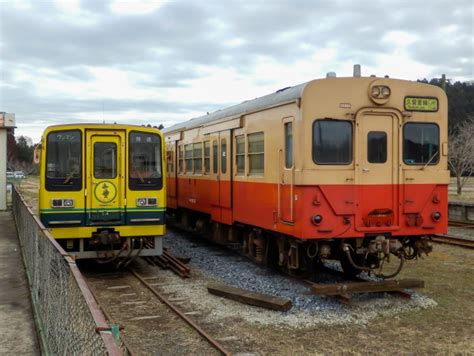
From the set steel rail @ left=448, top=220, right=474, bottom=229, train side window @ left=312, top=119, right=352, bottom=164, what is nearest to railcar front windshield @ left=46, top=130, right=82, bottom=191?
train side window @ left=312, top=119, right=352, bottom=164

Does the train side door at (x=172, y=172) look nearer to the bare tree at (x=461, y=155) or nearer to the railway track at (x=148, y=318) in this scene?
the railway track at (x=148, y=318)

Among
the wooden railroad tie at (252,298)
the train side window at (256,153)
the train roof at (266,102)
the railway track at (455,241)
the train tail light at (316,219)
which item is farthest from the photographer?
the railway track at (455,241)

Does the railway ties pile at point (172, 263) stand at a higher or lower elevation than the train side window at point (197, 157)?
lower

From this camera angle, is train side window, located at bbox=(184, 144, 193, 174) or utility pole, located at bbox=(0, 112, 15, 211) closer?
train side window, located at bbox=(184, 144, 193, 174)

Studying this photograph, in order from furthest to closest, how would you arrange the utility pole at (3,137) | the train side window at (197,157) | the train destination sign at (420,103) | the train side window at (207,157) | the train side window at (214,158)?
the utility pole at (3,137) < the train side window at (197,157) < the train side window at (207,157) < the train side window at (214,158) < the train destination sign at (420,103)

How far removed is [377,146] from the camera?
28.6ft

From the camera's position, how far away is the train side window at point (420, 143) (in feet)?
29.0

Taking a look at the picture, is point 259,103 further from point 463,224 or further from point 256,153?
point 463,224

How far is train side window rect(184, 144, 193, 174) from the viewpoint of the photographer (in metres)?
15.3

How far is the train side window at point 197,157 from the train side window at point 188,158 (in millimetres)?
369

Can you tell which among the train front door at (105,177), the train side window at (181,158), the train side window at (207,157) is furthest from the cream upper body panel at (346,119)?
the train side window at (181,158)

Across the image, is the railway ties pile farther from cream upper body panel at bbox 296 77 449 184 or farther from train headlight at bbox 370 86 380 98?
train headlight at bbox 370 86 380 98

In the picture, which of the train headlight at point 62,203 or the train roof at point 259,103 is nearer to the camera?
the train roof at point 259,103

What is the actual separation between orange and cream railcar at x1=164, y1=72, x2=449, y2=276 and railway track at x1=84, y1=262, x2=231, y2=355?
84.1 inches
